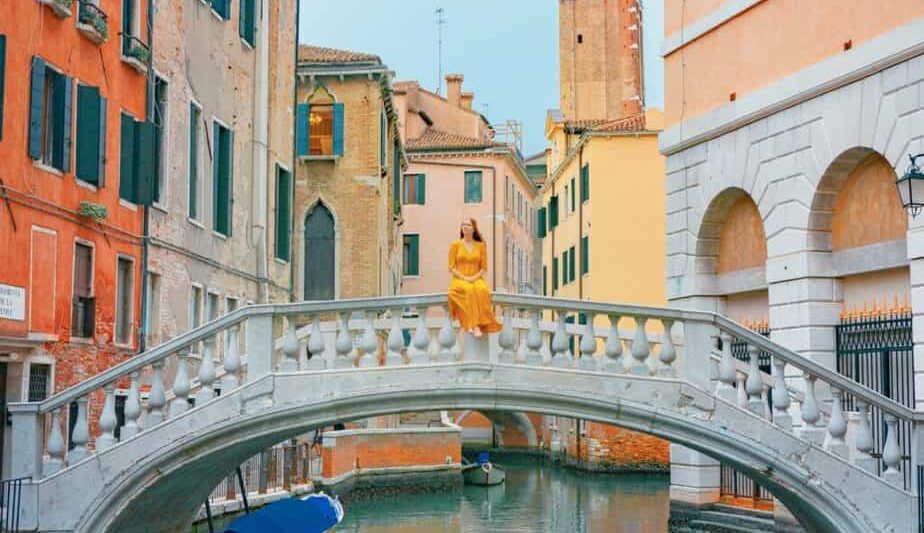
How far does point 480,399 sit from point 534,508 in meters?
17.7

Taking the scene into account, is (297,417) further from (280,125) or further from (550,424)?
(550,424)

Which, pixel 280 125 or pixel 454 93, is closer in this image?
pixel 280 125

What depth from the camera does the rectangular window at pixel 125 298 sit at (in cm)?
1897

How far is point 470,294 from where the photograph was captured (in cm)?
1252

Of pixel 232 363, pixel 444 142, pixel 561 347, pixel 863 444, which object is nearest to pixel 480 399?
pixel 561 347

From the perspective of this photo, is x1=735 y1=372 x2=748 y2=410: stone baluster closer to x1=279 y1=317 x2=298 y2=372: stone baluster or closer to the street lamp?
the street lamp

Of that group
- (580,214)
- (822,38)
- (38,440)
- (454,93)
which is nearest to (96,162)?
(38,440)

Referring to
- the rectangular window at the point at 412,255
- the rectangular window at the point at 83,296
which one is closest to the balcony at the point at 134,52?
the rectangular window at the point at 83,296

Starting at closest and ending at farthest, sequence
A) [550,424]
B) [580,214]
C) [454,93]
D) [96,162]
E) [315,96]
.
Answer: [96,162] → [315,96] → [580,214] → [550,424] → [454,93]

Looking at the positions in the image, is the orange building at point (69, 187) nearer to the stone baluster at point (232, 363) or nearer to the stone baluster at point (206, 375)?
the stone baluster at point (206, 375)

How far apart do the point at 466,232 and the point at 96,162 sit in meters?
6.37

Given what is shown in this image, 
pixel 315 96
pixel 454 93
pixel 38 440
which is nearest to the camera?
pixel 38 440

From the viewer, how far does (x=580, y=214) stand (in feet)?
131

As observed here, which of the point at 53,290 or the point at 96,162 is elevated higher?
the point at 96,162
